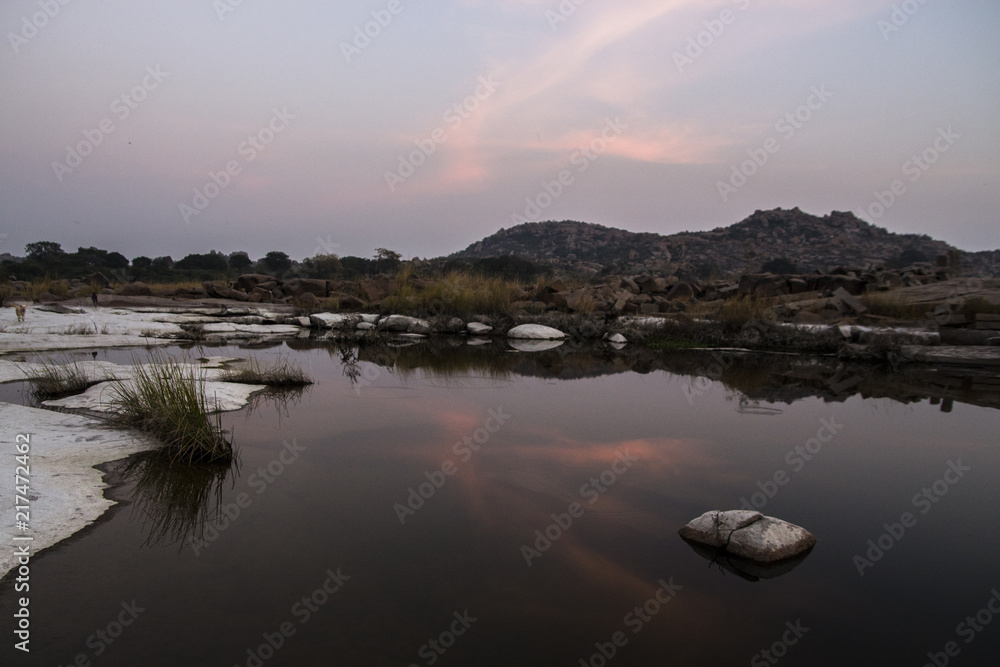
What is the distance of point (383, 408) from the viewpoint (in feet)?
19.9

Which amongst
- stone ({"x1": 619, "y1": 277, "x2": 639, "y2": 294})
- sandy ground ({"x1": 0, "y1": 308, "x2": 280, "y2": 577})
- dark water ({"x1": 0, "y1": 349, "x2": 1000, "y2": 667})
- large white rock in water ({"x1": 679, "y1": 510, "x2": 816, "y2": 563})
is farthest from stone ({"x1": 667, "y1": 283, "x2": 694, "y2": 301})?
large white rock in water ({"x1": 679, "y1": 510, "x2": 816, "y2": 563})

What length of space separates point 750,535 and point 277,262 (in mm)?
49238

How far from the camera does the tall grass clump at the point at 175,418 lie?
13.7 ft

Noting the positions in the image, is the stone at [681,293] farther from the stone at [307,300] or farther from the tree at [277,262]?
the tree at [277,262]

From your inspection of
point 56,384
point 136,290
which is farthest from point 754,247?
point 56,384


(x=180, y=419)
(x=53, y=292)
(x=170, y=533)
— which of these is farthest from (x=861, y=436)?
(x=53, y=292)

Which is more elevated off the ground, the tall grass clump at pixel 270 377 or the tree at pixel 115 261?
the tree at pixel 115 261

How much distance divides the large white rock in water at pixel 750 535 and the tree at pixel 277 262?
4768 centimetres

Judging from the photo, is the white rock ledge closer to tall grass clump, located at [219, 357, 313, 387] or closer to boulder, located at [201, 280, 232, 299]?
tall grass clump, located at [219, 357, 313, 387]

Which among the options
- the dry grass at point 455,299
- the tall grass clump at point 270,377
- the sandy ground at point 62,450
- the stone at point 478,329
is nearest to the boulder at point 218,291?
the dry grass at point 455,299

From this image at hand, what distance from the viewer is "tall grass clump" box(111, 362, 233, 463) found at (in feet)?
13.7

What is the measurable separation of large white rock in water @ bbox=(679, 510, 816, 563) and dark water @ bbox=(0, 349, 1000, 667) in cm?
10

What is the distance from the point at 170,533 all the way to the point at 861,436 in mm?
5873

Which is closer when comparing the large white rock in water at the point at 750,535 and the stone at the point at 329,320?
the large white rock in water at the point at 750,535
